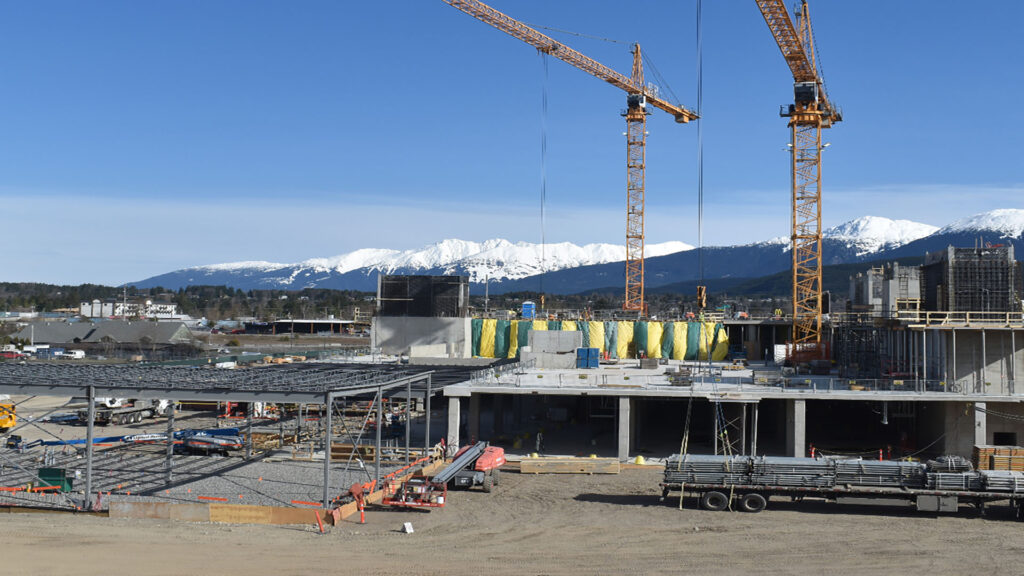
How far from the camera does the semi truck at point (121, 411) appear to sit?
2044 inches

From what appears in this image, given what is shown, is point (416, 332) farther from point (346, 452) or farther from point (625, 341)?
point (346, 452)

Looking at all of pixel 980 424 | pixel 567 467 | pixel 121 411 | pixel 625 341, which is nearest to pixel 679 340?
pixel 625 341

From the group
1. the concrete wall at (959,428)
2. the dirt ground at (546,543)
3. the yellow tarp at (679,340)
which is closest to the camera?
the dirt ground at (546,543)

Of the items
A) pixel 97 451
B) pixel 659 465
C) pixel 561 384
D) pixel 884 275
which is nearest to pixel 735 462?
pixel 659 465

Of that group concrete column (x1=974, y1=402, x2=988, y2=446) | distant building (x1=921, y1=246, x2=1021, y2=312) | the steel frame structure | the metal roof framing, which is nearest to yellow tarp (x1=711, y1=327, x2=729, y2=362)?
distant building (x1=921, y1=246, x2=1021, y2=312)

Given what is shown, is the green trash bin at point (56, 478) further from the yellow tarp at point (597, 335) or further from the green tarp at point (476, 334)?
the yellow tarp at point (597, 335)

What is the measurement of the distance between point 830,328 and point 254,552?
53.9m

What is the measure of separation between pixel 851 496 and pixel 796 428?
1077cm

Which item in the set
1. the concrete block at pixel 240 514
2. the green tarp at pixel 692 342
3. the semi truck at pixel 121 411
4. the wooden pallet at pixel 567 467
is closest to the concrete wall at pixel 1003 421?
the wooden pallet at pixel 567 467

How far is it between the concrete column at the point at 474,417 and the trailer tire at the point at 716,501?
15.6m

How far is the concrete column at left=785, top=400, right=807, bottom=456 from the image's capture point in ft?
127

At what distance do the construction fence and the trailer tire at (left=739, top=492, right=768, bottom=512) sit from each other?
3868 centimetres

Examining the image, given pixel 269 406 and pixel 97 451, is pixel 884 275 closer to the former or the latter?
pixel 269 406

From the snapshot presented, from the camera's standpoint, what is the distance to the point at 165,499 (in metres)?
28.5
